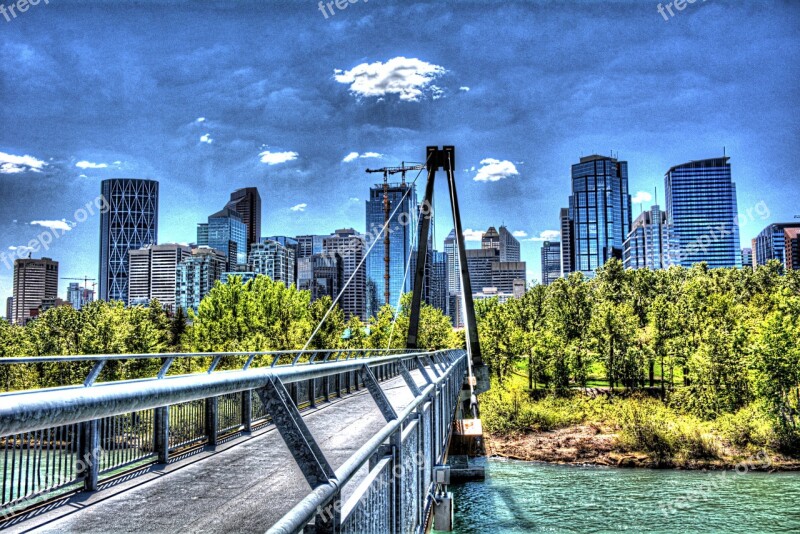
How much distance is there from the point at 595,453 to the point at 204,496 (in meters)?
41.1

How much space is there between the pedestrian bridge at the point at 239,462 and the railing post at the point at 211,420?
0.02m

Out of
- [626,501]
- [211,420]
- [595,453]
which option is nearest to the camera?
[211,420]

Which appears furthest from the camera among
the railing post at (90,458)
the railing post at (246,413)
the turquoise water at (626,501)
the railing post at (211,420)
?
the turquoise water at (626,501)

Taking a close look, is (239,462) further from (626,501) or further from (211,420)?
(626,501)

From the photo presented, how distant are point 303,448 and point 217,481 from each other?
227 inches

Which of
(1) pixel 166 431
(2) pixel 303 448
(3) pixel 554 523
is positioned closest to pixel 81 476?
(1) pixel 166 431

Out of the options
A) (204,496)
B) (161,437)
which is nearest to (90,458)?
(204,496)

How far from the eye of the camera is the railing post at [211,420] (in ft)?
34.8

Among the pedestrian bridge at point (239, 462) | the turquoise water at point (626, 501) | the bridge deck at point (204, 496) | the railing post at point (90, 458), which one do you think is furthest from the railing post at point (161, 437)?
the turquoise water at point (626, 501)

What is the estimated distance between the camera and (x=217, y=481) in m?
7.62

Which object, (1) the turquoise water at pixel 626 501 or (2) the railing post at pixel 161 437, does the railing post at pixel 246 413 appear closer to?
(2) the railing post at pixel 161 437

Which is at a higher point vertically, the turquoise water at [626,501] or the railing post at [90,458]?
the railing post at [90,458]

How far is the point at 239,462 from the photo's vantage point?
29.6 ft

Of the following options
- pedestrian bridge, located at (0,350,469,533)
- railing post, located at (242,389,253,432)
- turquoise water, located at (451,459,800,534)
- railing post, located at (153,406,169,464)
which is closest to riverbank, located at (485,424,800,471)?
turquoise water, located at (451,459,800,534)
